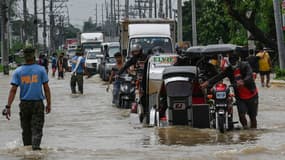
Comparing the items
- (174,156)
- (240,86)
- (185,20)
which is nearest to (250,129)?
(240,86)

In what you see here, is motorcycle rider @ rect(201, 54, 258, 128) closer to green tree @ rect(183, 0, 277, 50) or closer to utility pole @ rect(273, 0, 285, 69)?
utility pole @ rect(273, 0, 285, 69)

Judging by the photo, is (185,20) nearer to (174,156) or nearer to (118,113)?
(118,113)

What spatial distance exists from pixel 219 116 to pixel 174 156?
3.07m

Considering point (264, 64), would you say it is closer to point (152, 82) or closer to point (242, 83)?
point (152, 82)

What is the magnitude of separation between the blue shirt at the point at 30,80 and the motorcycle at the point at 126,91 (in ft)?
31.7

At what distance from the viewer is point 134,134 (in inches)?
631

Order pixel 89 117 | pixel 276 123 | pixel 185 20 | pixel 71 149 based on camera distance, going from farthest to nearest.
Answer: pixel 185 20 → pixel 89 117 → pixel 276 123 → pixel 71 149

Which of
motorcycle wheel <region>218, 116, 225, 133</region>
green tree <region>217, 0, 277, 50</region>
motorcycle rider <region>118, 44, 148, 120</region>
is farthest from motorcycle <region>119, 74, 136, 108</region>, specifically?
green tree <region>217, 0, 277, 50</region>

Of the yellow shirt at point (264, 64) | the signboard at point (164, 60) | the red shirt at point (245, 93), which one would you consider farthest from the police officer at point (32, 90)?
the yellow shirt at point (264, 64)

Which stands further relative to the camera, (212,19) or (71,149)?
(212,19)

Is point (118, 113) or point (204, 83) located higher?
point (204, 83)

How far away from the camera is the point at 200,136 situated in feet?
49.5

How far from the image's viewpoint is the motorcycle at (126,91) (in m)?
22.5

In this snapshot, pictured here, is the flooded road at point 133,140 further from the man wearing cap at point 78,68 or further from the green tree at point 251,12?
the green tree at point 251,12
